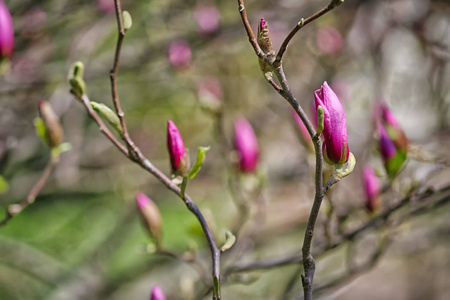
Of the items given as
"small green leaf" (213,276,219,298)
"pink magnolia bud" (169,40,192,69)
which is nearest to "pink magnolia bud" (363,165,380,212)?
"small green leaf" (213,276,219,298)

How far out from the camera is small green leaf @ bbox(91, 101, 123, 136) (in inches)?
30.5

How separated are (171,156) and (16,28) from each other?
1.21 metres

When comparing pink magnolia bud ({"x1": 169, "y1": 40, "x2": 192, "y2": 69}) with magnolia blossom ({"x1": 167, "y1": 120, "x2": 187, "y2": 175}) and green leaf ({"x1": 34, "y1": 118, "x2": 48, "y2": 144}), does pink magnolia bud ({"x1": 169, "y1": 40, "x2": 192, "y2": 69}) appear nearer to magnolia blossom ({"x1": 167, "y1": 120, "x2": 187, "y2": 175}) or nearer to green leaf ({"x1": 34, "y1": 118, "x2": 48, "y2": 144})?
green leaf ({"x1": 34, "y1": 118, "x2": 48, "y2": 144})

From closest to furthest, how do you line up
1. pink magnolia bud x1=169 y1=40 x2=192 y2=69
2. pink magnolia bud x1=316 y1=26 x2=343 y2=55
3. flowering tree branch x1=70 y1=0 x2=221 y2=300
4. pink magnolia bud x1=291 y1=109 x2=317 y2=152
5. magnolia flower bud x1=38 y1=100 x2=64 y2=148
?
flowering tree branch x1=70 y1=0 x2=221 y2=300 < magnolia flower bud x1=38 y1=100 x2=64 y2=148 < pink magnolia bud x1=291 y1=109 x2=317 y2=152 < pink magnolia bud x1=169 y1=40 x2=192 y2=69 < pink magnolia bud x1=316 y1=26 x2=343 y2=55

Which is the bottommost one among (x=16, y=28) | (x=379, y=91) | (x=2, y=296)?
(x=2, y=296)

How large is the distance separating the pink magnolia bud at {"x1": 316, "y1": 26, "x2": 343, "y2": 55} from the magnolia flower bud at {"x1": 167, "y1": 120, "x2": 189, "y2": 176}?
1730mm

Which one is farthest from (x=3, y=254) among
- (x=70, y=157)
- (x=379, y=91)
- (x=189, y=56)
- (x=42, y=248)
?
(x=379, y=91)

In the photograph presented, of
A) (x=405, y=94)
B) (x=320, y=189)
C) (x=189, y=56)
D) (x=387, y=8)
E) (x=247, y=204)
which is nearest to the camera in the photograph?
(x=320, y=189)

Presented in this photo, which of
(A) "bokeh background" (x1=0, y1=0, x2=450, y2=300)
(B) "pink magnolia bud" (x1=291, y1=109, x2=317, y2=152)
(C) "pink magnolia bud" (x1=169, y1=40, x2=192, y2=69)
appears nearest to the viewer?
(B) "pink magnolia bud" (x1=291, y1=109, x2=317, y2=152)

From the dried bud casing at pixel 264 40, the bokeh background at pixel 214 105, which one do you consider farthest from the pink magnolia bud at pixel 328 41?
the dried bud casing at pixel 264 40

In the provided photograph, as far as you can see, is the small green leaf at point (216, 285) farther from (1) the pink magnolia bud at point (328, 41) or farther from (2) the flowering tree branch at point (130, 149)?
(1) the pink magnolia bud at point (328, 41)

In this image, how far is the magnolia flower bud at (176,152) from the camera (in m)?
0.83

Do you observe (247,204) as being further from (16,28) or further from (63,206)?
(63,206)

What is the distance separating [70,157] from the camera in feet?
6.64
